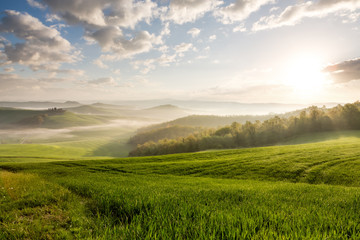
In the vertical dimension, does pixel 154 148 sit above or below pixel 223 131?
below

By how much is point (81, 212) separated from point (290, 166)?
27762 mm

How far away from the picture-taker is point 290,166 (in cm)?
2641

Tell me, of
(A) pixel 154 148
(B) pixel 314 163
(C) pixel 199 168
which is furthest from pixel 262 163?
(A) pixel 154 148

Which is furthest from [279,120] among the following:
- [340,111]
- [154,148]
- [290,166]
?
[290,166]

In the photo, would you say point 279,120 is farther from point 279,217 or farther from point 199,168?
point 279,217

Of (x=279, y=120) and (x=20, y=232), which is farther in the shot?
(x=279, y=120)

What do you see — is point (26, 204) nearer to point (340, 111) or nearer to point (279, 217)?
point (279, 217)

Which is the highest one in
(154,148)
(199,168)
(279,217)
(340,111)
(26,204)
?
(340,111)

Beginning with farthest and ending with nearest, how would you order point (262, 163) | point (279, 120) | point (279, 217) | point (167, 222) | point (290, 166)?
1. point (279, 120)
2. point (262, 163)
3. point (290, 166)
4. point (279, 217)
5. point (167, 222)

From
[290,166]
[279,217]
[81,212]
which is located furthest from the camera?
[290,166]

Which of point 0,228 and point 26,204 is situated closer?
point 0,228

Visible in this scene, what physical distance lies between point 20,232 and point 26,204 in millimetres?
3499

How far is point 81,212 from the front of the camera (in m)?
6.30

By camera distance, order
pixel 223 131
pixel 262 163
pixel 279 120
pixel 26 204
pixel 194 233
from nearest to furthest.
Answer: pixel 194 233, pixel 26 204, pixel 262 163, pixel 279 120, pixel 223 131
